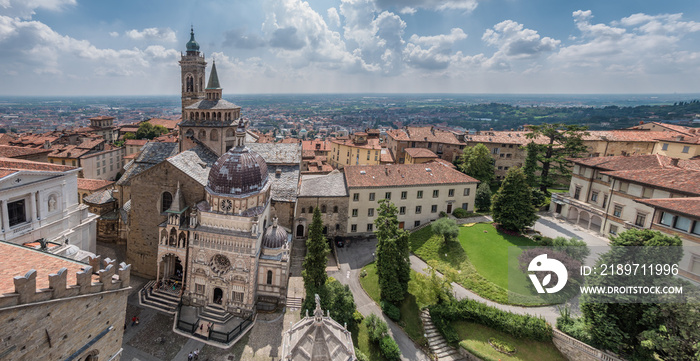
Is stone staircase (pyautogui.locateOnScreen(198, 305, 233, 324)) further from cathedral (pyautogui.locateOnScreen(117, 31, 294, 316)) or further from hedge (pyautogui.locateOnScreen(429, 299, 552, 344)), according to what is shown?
hedge (pyautogui.locateOnScreen(429, 299, 552, 344))

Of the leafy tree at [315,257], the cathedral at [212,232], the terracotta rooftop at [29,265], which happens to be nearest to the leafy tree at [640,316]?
the leafy tree at [315,257]

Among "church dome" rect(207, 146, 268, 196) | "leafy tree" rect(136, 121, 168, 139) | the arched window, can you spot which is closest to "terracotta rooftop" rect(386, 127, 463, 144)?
"church dome" rect(207, 146, 268, 196)

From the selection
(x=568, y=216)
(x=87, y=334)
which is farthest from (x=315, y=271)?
(x=568, y=216)

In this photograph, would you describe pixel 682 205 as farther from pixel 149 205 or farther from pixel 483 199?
pixel 149 205

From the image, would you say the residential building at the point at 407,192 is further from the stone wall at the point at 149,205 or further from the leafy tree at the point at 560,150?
the stone wall at the point at 149,205

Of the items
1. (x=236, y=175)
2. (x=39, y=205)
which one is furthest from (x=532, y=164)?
(x=39, y=205)

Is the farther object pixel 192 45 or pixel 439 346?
pixel 192 45

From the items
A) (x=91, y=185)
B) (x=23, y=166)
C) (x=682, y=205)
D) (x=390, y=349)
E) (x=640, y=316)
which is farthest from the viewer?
(x=91, y=185)
